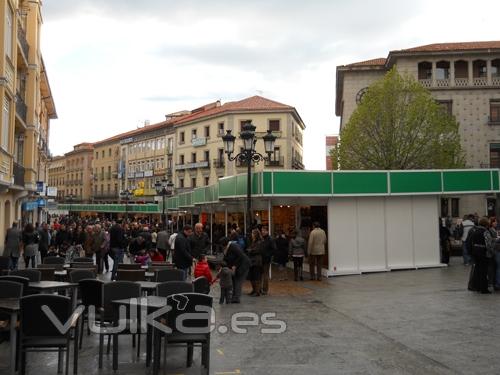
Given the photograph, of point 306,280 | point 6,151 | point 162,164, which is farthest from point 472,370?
point 162,164

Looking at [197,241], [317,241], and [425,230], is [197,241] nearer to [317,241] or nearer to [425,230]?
[317,241]

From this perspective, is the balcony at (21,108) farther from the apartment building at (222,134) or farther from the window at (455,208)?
the apartment building at (222,134)

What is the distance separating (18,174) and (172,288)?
17393 millimetres

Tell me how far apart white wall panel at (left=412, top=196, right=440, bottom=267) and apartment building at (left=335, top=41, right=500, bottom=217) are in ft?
78.4

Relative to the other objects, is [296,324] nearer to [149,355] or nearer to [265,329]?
[265,329]

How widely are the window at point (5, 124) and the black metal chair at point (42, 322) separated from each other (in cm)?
1323

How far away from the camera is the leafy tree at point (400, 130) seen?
33438 mm

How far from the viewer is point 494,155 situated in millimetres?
41906

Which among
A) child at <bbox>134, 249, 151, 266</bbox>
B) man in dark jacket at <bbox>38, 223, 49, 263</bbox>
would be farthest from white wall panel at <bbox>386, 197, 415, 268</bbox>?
man in dark jacket at <bbox>38, 223, 49, 263</bbox>

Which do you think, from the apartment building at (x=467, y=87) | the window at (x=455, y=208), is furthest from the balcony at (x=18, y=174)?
the window at (x=455, y=208)

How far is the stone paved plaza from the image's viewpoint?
270 inches

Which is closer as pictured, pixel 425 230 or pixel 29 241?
pixel 29 241

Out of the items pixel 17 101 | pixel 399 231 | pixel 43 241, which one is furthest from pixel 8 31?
pixel 399 231

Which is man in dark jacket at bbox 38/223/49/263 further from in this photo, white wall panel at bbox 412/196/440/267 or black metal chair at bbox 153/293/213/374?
→ black metal chair at bbox 153/293/213/374
